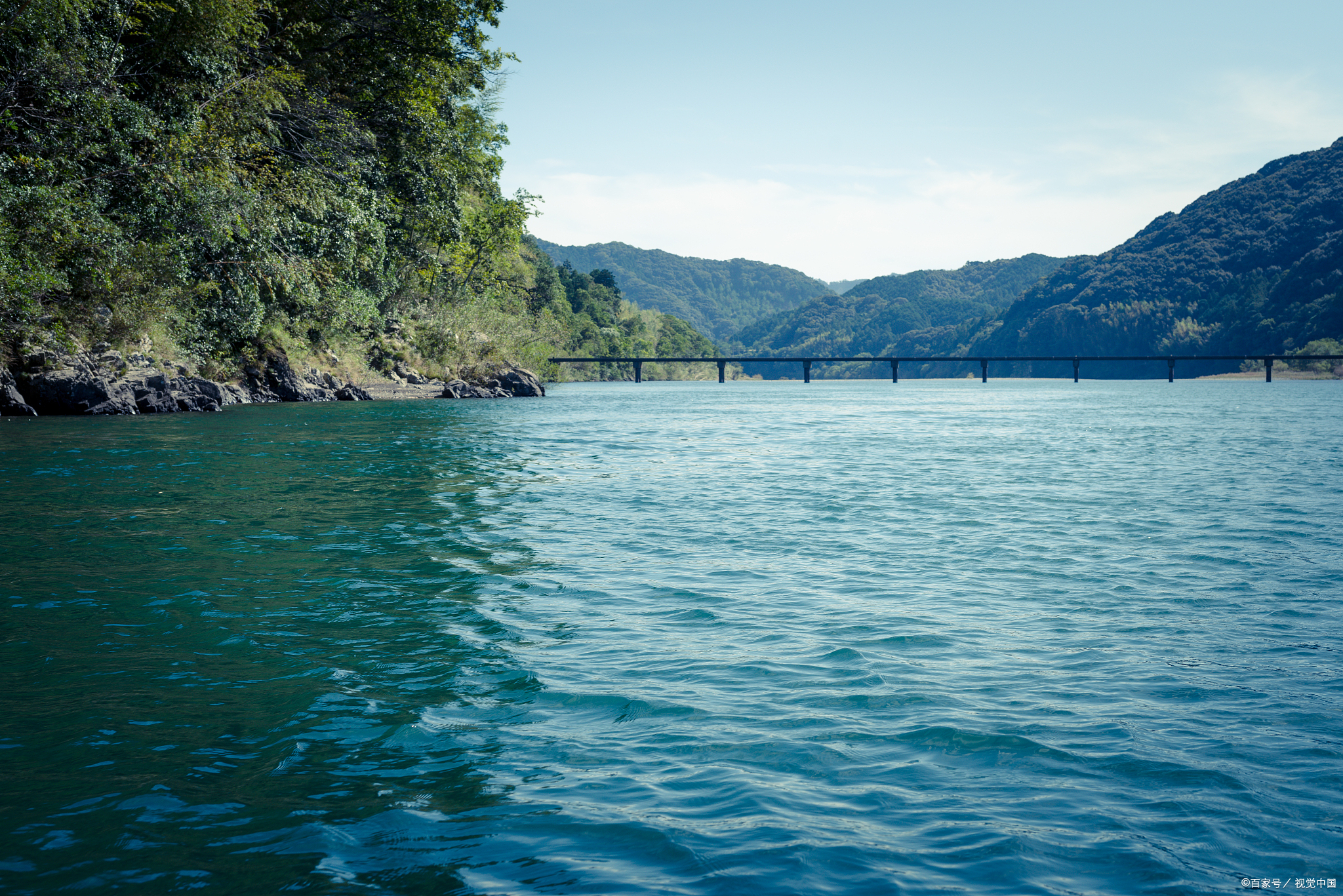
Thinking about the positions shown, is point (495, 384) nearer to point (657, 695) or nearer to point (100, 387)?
point (100, 387)

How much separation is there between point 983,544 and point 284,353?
41.6 meters

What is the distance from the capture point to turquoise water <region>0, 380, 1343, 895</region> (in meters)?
4.35

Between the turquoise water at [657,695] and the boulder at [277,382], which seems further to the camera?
the boulder at [277,382]

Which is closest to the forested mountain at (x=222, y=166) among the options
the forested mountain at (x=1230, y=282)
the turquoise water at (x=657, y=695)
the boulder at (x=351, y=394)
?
the boulder at (x=351, y=394)

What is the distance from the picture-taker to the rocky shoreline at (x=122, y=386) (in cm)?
3038

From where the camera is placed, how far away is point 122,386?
106 ft

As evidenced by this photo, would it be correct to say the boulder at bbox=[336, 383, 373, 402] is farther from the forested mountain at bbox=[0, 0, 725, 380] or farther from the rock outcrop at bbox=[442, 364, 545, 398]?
the rock outcrop at bbox=[442, 364, 545, 398]

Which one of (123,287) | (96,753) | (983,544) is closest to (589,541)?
(983,544)

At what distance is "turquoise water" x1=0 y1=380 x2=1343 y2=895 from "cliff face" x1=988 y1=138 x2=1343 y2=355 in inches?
6445

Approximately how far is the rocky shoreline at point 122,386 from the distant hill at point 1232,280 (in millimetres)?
156140

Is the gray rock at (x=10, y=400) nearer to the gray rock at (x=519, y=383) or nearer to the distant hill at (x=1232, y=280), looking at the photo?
the gray rock at (x=519, y=383)

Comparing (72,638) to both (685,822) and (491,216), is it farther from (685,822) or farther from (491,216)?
(491,216)

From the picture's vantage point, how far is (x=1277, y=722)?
6.05 meters

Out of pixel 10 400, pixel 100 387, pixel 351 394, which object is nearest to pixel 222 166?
pixel 100 387
